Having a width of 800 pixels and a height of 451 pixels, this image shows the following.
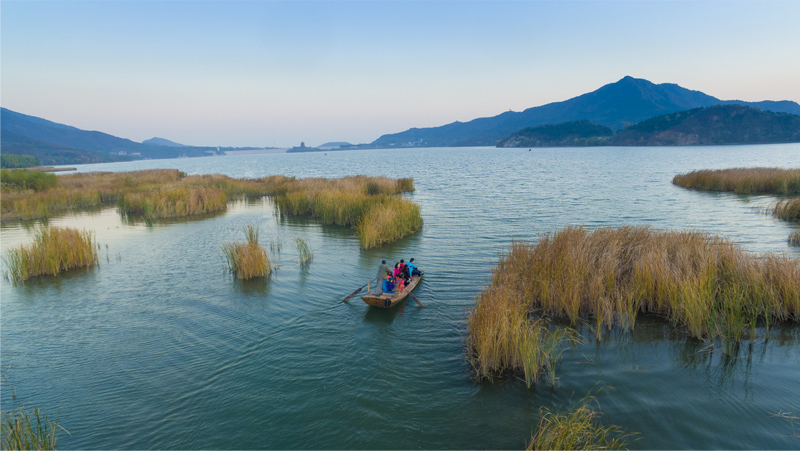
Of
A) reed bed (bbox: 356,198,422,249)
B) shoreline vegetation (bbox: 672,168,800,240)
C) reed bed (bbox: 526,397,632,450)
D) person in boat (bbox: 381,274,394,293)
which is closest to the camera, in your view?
reed bed (bbox: 526,397,632,450)

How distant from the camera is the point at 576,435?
667 cm

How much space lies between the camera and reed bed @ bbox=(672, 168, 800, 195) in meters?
36.5

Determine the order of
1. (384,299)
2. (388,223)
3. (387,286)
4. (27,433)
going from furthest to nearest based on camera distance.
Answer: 1. (388,223)
2. (387,286)
3. (384,299)
4. (27,433)

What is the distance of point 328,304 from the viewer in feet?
49.3

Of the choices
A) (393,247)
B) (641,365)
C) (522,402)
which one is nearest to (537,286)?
(641,365)

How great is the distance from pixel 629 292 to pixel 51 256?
2534 centimetres

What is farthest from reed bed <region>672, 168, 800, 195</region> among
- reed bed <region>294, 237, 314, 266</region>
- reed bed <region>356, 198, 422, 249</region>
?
reed bed <region>294, 237, 314, 266</region>

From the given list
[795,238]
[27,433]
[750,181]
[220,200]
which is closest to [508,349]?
[27,433]

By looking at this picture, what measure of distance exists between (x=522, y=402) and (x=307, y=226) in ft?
80.9

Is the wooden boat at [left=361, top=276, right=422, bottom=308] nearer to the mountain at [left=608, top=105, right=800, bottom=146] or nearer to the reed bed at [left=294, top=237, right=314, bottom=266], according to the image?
the reed bed at [left=294, top=237, right=314, bottom=266]

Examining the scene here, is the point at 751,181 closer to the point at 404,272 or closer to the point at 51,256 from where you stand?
the point at 404,272

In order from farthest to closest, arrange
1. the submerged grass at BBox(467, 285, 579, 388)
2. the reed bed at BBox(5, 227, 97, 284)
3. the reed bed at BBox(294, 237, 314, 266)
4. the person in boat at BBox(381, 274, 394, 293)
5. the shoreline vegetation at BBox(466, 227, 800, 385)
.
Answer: the reed bed at BBox(294, 237, 314, 266) → the reed bed at BBox(5, 227, 97, 284) → the person in boat at BBox(381, 274, 394, 293) → the shoreline vegetation at BBox(466, 227, 800, 385) → the submerged grass at BBox(467, 285, 579, 388)

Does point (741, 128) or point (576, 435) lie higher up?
point (741, 128)

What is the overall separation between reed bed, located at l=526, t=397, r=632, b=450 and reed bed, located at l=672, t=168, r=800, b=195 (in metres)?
43.7
